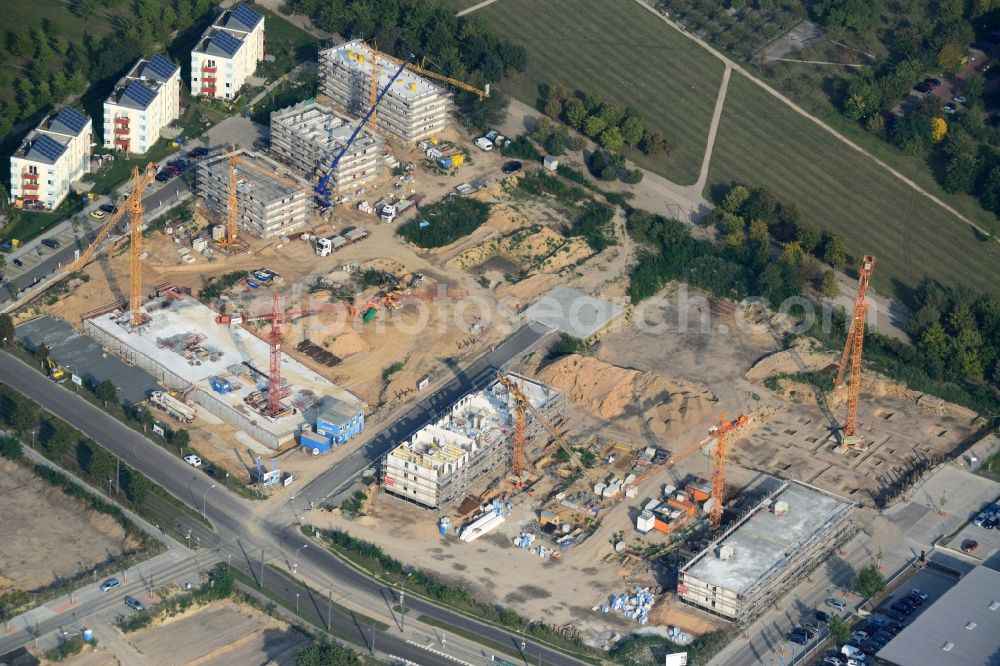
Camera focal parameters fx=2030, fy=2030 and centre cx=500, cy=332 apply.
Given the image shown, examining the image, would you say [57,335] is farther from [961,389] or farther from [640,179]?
[961,389]

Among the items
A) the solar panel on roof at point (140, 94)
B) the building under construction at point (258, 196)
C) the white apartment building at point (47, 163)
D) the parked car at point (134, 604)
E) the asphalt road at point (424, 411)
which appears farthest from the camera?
the solar panel on roof at point (140, 94)

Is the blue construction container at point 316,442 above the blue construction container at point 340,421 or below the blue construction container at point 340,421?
below

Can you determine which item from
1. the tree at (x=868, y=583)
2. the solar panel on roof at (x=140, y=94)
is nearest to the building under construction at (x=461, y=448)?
the tree at (x=868, y=583)

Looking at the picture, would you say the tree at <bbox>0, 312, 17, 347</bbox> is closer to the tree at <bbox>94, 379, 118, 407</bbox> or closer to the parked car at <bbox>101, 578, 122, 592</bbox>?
the tree at <bbox>94, 379, 118, 407</bbox>

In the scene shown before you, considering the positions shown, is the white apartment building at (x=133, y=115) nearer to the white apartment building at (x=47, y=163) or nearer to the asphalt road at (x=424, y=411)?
the white apartment building at (x=47, y=163)

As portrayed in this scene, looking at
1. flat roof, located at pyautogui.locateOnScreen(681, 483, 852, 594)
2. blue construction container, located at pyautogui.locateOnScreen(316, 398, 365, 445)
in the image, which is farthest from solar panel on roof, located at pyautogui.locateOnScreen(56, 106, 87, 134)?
flat roof, located at pyautogui.locateOnScreen(681, 483, 852, 594)

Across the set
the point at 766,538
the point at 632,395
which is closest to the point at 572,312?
the point at 632,395
